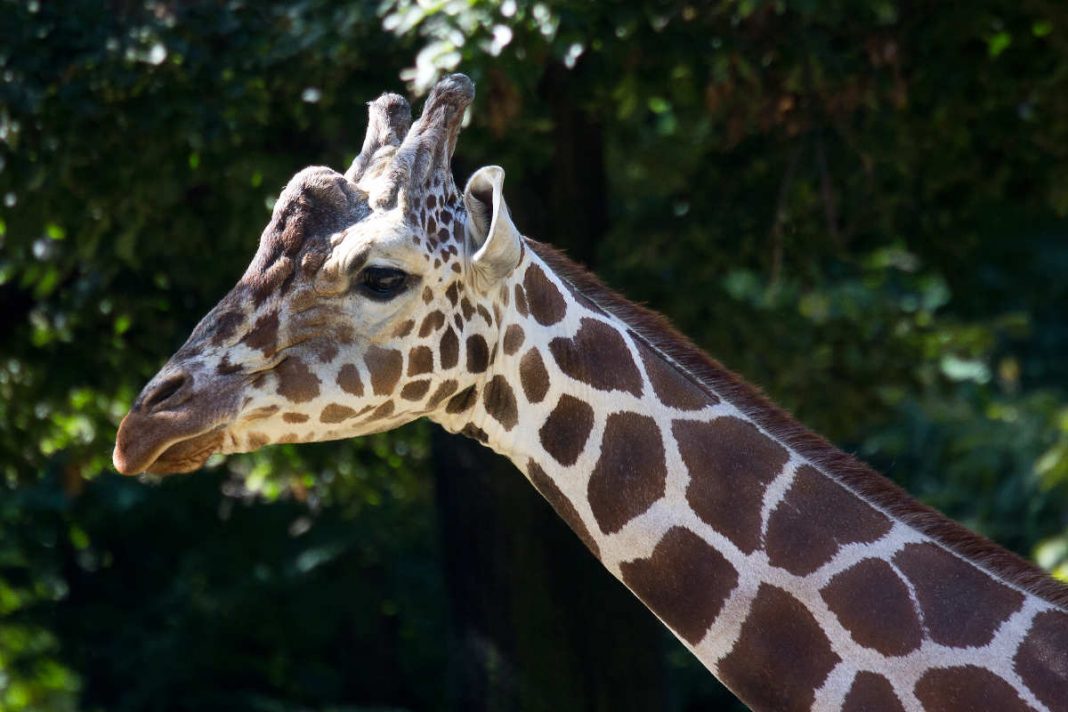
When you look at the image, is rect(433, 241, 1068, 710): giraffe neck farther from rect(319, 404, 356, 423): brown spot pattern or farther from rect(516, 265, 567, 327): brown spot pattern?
rect(319, 404, 356, 423): brown spot pattern

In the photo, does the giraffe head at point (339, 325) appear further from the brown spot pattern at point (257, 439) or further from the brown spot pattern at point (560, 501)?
the brown spot pattern at point (560, 501)

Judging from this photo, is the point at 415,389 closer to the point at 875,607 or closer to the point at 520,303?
the point at 520,303

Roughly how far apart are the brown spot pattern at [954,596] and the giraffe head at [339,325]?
43.7 inches

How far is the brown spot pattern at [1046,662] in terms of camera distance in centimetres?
319

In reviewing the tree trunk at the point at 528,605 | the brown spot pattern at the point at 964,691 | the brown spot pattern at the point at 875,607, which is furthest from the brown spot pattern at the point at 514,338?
the tree trunk at the point at 528,605

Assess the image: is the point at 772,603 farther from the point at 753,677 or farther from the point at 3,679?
the point at 3,679

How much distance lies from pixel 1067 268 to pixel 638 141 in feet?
25.0

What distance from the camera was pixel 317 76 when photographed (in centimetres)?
600

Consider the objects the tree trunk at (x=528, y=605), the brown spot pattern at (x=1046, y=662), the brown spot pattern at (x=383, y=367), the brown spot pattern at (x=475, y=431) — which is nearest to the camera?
the brown spot pattern at (x=1046, y=662)

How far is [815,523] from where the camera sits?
342cm

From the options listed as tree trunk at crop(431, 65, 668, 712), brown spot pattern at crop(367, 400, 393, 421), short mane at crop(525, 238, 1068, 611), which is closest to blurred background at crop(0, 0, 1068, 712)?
tree trunk at crop(431, 65, 668, 712)

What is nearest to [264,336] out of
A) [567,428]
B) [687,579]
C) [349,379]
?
[349,379]

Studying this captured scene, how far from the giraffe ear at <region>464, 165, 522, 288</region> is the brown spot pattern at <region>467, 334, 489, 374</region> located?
13 cm

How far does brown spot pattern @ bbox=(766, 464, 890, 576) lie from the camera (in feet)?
11.1
